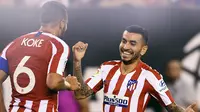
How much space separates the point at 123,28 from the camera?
7039 millimetres

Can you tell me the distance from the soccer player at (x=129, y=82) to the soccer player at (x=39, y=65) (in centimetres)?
33

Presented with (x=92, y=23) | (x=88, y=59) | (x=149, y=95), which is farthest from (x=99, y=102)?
(x=149, y=95)

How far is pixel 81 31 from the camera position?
22.7 feet

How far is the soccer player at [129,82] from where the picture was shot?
15.7 feet

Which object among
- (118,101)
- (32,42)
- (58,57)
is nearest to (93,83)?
(118,101)

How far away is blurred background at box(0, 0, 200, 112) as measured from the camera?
22.2ft

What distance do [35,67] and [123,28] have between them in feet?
8.98

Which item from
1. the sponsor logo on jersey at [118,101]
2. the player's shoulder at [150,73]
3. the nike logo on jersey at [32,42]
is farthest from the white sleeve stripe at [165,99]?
the nike logo on jersey at [32,42]

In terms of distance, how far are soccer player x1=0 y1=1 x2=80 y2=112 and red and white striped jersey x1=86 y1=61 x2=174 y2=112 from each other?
1.40 ft

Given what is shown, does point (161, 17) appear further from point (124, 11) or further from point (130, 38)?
point (130, 38)

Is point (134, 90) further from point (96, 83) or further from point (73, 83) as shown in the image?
point (73, 83)

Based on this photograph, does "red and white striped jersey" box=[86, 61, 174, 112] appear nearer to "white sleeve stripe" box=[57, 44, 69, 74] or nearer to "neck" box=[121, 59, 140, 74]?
"neck" box=[121, 59, 140, 74]

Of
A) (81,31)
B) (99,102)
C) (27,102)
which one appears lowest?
(99,102)

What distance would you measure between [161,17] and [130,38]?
7.51 feet
